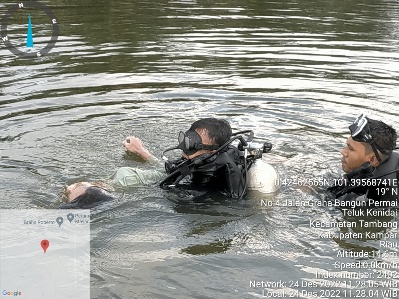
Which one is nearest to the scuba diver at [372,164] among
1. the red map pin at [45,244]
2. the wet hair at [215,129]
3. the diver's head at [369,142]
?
the diver's head at [369,142]

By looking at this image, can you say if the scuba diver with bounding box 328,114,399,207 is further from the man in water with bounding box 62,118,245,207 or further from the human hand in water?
the human hand in water

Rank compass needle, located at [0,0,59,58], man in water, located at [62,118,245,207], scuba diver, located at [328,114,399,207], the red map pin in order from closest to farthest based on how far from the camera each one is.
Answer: the red map pin < scuba diver, located at [328,114,399,207] < man in water, located at [62,118,245,207] < compass needle, located at [0,0,59,58]

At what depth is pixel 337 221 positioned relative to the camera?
5457mm

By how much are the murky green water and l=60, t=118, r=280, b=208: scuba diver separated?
0.46 ft

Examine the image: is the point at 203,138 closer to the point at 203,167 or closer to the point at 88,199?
the point at 203,167

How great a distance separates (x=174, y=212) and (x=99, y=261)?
1062mm

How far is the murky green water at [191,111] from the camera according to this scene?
4.79 meters

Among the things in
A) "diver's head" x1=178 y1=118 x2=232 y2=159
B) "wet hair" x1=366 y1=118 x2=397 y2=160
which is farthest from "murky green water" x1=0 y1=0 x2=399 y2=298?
"wet hair" x1=366 y1=118 x2=397 y2=160

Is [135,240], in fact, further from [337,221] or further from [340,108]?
[340,108]

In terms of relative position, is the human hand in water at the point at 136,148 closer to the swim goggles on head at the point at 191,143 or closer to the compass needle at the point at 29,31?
the swim goggles on head at the point at 191,143

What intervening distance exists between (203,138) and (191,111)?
3.01m

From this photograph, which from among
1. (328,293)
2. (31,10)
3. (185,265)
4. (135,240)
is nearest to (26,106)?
(135,240)

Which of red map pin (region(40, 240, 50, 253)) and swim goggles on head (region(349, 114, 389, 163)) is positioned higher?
swim goggles on head (region(349, 114, 389, 163))

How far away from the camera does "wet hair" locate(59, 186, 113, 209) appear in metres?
5.36
